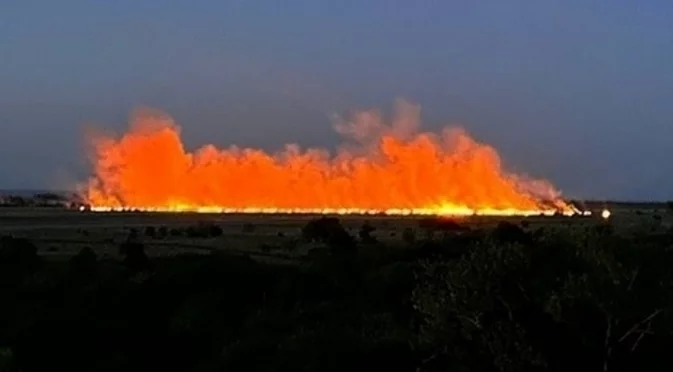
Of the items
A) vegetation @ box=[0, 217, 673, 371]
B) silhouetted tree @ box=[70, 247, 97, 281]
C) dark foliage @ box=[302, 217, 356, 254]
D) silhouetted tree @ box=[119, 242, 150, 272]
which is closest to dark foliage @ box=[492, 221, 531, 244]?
vegetation @ box=[0, 217, 673, 371]

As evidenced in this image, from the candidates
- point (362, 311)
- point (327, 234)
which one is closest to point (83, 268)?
point (362, 311)

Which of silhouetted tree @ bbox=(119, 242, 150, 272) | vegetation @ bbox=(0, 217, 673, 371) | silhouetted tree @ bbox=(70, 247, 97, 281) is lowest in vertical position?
vegetation @ bbox=(0, 217, 673, 371)

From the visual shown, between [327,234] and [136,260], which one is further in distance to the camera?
[327,234]

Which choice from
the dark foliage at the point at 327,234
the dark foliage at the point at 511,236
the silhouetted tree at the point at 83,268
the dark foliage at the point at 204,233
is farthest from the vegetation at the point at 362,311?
the dark foliage at the point at 204,233

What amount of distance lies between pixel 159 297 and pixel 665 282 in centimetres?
2499

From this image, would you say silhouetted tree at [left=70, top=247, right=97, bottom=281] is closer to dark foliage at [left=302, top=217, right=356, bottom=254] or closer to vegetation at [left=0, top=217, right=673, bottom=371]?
vegetation at [left=0, top=217, right=673, bottom=371]

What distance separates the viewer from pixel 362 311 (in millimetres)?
46094

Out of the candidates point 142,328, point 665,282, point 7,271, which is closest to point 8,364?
point 142,328

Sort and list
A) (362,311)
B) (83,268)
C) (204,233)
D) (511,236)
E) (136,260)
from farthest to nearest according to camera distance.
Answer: (204,233)
(511,236)
(136,260)
(83,268)
(362,311)

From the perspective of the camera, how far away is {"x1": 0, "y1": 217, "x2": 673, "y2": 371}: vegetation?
30.0 meters

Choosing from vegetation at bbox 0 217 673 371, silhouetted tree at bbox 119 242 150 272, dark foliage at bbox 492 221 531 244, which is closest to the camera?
vegetation at bbox 0 217 673 371

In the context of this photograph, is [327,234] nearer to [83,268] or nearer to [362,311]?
[83,268]

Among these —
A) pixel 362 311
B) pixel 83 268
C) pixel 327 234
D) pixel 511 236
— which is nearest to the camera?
pixel 362 311

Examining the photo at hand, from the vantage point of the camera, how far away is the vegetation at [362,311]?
30000mm
